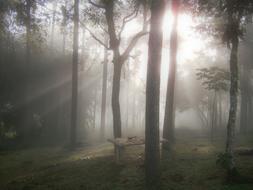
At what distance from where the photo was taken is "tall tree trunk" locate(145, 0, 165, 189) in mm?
8883

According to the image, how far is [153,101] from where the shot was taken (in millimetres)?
8953

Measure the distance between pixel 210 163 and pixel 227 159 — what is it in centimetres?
201

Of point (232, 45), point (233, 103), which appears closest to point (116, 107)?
point (233, 103)

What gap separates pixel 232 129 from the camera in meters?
8.98

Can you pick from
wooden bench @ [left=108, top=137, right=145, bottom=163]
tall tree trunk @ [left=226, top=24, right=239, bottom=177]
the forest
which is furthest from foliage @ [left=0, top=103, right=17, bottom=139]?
tall tree trunk @ [left=226, top=24, right=239, bottom=177]

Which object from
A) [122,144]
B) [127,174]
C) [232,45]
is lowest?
[127,174]

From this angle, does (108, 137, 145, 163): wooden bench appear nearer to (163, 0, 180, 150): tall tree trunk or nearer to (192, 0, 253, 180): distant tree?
(163, 0, 180, 150): tall tree trunk

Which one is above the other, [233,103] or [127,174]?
[233,103]

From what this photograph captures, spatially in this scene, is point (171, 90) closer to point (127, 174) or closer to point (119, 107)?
point (119, 107)

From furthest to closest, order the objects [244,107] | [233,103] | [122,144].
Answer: [244,107] < [122,144] < [233,103]

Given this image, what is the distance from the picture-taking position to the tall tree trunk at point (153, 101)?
8883 mm

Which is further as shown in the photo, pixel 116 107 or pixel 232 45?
pixel 116 107

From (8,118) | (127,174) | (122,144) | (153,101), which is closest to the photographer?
(153,101)

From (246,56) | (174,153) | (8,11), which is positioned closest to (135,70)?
(246,56)
